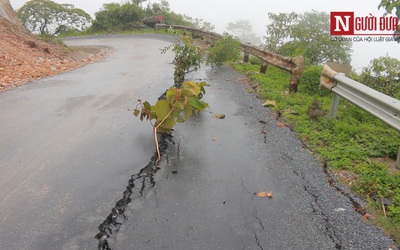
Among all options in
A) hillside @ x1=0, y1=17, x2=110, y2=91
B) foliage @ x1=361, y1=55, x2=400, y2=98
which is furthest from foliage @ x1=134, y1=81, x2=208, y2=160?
hillside @ x1=0, y1=17, x2=110, y2=91

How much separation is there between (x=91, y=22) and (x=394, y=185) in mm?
30826

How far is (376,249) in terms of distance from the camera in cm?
238

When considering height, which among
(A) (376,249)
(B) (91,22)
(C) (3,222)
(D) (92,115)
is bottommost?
(A) (376,249)

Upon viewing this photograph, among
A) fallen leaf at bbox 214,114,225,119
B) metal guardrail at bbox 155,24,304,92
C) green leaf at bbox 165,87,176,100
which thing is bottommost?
fallen leaf at bbox 214,114,225,119

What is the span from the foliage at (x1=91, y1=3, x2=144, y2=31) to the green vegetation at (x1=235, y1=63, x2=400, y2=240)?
25080 millimetres

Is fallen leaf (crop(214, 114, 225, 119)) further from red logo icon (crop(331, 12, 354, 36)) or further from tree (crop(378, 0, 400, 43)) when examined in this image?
red logo icon (crop(331, 12, 354, 36))

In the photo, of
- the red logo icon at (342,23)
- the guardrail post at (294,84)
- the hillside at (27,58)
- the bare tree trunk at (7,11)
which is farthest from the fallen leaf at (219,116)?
the bare tree trunk at (7,11)

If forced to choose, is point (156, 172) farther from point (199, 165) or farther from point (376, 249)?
point (376, 249)

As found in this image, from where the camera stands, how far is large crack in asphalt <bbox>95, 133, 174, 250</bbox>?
2.52 metres

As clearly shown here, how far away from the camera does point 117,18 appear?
1133 inches

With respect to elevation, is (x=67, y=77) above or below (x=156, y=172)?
above

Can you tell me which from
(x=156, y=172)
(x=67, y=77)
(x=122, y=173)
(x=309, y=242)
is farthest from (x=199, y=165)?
(x=67, y=77)

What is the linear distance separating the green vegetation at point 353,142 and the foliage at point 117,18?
25.1 metres

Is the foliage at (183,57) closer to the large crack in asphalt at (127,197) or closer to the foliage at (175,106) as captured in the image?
the foliage at (175,106)
